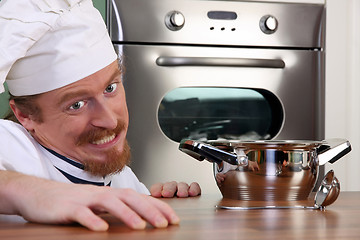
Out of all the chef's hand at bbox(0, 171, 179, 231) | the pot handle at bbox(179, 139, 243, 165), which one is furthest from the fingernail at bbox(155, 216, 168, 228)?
the pot handle at bbox(179, 139, 243, 165)

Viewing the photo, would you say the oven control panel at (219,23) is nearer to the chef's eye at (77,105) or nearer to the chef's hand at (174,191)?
the chef's eye at (77,105)

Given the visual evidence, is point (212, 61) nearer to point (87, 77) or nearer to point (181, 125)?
point (181, 125)

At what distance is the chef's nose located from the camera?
108cm

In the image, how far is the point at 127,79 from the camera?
1.70m

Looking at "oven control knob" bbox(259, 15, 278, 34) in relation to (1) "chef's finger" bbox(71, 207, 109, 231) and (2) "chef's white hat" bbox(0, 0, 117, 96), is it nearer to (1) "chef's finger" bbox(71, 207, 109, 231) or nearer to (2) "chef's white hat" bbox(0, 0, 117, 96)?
(2) "chef's white hat" bbox(0, 0, 117, 96)

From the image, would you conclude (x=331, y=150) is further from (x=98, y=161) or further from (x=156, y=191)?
(x=98, y=161)

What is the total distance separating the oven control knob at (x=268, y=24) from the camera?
1.80 metres

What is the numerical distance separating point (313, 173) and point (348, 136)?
1.11 m

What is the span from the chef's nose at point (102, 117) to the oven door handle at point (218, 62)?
652 mm

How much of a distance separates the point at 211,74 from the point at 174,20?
0.20m

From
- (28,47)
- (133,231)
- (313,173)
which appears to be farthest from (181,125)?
(133,231)

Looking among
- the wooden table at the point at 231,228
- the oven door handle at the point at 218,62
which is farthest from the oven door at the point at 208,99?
the wooden table at the point at 231,228

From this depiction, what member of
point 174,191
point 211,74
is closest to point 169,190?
point 174,191

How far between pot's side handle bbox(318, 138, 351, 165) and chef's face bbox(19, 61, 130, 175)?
400mm
